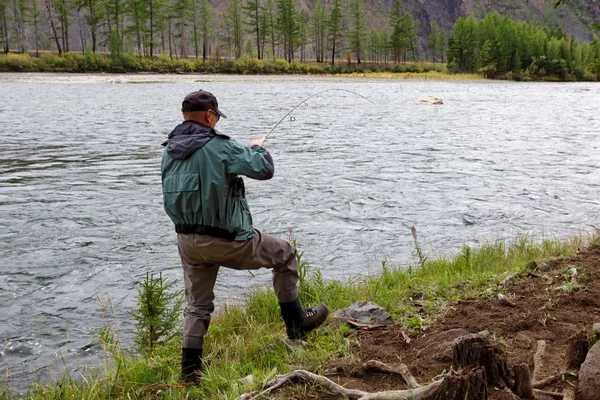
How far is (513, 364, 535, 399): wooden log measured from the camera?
11.7ft

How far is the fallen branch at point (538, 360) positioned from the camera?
13.1ft

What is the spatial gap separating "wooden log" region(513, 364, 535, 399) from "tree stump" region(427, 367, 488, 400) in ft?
0.81

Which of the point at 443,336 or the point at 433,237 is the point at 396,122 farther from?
the point at 443,336

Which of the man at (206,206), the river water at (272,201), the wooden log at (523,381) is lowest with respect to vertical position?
the river water at (272,201)

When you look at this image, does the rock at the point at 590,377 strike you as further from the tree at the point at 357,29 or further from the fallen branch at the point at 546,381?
the tree at the point at 357,29

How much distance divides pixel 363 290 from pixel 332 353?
6.82 ft

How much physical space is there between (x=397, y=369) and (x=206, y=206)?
1795mm

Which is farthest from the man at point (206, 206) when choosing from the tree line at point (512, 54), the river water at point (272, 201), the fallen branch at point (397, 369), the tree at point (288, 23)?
the tree at point (288, 23)

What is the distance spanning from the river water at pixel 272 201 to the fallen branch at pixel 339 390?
105 inches

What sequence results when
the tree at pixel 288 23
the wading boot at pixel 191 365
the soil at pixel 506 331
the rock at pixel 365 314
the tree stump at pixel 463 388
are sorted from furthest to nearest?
the tree at pixel 288 23 < the rock at pixel 365 314 < the wading boot at pixel 191 365 < the soil at pixel 506 331 < the tree stump at pixel 463 388

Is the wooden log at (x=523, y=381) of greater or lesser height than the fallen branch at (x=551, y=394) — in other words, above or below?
above

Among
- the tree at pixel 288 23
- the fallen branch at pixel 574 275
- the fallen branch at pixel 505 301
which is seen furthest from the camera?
the tree at pixel 288 23

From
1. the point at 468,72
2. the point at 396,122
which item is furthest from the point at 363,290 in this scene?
the point at 468,72

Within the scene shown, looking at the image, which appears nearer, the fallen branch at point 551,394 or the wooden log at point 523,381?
the wooden log at point 523,381
